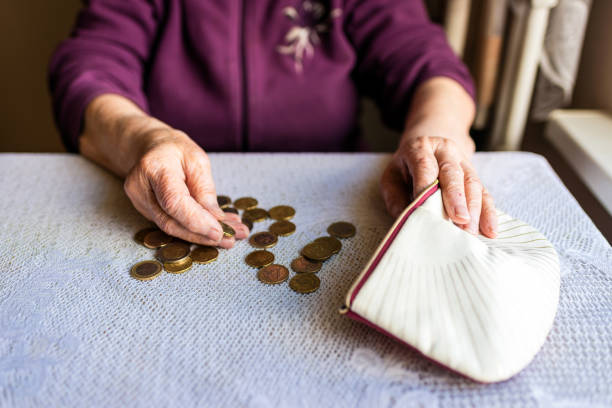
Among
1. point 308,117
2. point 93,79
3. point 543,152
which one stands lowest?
point 543,152

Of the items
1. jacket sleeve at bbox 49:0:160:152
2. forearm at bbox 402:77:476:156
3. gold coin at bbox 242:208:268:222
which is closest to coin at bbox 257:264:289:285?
gold coin at bbox 242:208:268:222

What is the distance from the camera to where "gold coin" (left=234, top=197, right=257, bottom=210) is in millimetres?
659

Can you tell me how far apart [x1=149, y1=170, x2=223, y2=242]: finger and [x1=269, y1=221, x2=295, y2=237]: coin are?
79 mm

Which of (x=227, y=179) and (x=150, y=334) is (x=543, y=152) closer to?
(x=227, y=179)

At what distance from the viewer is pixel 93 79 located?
830 millimetres

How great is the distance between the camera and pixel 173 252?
554 millimetres

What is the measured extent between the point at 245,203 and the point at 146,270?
0.61ft

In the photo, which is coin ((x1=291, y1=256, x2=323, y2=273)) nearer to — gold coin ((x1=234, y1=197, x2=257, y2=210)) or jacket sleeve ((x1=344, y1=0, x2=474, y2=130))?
gold coin ((x1=234, y1=197, x2=257, y2=210))

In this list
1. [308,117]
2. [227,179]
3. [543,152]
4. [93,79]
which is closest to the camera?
[227,179]

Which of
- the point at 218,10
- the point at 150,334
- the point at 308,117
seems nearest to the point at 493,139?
the point at 308,117

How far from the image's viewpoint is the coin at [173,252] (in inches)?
21.4

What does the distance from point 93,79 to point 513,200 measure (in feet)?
2.43

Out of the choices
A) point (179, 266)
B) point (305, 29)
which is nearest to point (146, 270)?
point (179, 266)

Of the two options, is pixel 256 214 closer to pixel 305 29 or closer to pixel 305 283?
pixel 305 283
